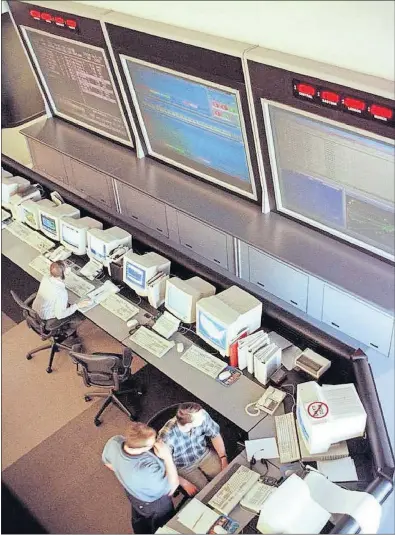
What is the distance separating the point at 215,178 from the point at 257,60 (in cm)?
139

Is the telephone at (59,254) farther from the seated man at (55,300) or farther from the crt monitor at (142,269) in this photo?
the crt monitor at (142,269)

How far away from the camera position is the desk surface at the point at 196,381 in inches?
145

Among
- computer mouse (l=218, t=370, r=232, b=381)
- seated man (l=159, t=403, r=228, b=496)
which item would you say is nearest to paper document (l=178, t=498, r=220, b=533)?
seated man (l=159, t=403, r=228, b=496)

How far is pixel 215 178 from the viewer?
498cm

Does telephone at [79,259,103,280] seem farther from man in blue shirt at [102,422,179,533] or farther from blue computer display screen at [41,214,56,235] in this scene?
man in blue shirt at [102,422,179,533]

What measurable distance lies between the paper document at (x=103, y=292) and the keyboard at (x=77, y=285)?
74 mm

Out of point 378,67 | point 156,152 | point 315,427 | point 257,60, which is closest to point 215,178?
point 156,152

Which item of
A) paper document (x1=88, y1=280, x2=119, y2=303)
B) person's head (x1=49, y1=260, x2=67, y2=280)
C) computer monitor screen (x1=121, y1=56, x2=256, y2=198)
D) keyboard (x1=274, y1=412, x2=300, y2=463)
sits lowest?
keyboard (x1=274, y1=412, x2=300, y2=463)

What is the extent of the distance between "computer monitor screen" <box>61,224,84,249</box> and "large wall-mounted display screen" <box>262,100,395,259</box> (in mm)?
1511

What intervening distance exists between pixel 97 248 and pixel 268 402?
179 cm

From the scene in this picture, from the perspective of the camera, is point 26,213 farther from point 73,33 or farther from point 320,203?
point 320,203

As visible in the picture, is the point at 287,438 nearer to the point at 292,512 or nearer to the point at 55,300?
the point at 292,512

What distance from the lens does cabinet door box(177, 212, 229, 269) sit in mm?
4926

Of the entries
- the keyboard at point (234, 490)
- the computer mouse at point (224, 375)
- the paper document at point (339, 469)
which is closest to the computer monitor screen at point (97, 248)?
the computer mouse at point (224, 375)
